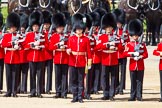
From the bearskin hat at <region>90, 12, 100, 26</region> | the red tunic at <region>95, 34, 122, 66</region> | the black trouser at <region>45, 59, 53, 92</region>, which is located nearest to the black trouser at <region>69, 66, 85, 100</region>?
the red tunic at <region>95, 34, 122, 66</region>

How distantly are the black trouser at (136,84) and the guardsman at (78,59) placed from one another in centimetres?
115

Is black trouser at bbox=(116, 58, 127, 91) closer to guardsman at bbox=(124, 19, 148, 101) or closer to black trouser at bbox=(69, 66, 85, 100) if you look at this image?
guardsman at bbox=(124, 19, 148, 101)

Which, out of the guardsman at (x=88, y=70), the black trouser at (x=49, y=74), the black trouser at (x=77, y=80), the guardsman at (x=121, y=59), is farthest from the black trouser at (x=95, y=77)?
the black trouser at (x=77, y=80)

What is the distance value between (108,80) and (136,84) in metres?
0.58

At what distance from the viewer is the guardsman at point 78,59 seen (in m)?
16.7

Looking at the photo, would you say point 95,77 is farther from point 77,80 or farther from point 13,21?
point 13,21

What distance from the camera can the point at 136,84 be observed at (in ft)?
57.0

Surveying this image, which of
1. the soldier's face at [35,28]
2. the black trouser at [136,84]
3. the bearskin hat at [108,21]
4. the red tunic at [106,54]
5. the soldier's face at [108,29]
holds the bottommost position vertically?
the black trouser at [136,84]

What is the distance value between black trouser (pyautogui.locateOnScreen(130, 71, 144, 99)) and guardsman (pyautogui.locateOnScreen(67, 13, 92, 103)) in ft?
3.78

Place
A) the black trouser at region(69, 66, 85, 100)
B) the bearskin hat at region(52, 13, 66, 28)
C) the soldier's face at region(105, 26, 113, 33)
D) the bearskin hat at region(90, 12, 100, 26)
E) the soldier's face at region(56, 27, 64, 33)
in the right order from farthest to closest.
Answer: the bearskin hat at region(90, 12, 100, 26) → the bearskin hat at region(52, 13, 66, 28) → the soldier's face at region(56, 27, 64, 33) → the soldier's face at region(105, 26, 113, 33) → the black trouser at region(69, 66, 85, 100)

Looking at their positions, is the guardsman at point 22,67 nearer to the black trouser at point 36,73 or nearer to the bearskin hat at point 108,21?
the black trouser at point 36,73

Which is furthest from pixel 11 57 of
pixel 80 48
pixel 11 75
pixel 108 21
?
pixel 108 21

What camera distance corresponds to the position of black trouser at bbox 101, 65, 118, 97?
17359 millimetres

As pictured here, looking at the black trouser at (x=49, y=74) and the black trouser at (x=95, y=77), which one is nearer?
the black trouser at (x=95, y=77)
